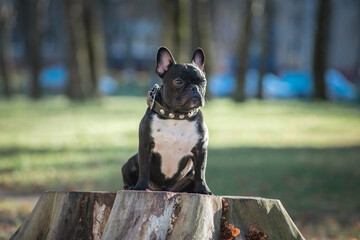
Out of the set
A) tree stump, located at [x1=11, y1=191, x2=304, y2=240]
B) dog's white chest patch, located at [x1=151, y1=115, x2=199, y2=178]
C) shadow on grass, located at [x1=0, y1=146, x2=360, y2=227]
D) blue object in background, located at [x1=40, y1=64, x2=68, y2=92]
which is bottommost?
blue object in background, located at [x1=40, y1=64, x2=68, y2=92]

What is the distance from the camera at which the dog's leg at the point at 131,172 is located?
18.5 feet

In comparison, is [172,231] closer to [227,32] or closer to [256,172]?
[256,172]

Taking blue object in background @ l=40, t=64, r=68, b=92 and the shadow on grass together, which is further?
blue object in background @ l=40, t=64, r=68, b=92

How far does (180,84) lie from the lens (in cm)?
A: 507

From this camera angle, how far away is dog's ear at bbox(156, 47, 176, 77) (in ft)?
17.1

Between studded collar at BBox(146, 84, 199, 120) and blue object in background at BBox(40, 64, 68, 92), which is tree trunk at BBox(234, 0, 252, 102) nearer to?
blue object in background at BBox(40, 64, 68, 92)

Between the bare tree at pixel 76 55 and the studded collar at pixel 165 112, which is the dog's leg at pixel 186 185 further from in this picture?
the bare tree at pixel 76 55

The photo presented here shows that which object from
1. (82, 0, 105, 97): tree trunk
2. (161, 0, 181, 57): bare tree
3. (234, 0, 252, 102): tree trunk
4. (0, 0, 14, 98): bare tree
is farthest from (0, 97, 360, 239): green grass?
(0, 0, 14, 98): bare tree

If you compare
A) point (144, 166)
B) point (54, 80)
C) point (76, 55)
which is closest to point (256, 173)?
point (144, 166)

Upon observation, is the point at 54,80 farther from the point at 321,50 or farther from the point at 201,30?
the point at 201,30

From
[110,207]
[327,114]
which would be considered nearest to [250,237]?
[110,207]

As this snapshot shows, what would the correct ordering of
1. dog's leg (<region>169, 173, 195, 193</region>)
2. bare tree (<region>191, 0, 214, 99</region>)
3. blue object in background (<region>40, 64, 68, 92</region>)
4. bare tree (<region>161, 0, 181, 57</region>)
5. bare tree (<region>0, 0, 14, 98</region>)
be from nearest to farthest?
dog's leg (<region>169, 173, 195, 193</region>), bare tree (<region>161, 0, 181, 57</region>), bare tree (<region>191, 0, 214, 99</region>), bare tree (<region>0, 0, 14, 98</region>), blue object in background (<region>40, 64, 68, 92</region>)

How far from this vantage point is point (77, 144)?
688 inches

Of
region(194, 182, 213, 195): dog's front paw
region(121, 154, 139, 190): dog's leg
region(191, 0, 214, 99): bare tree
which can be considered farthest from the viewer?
region(191, 0, 214, 99): bare tree
